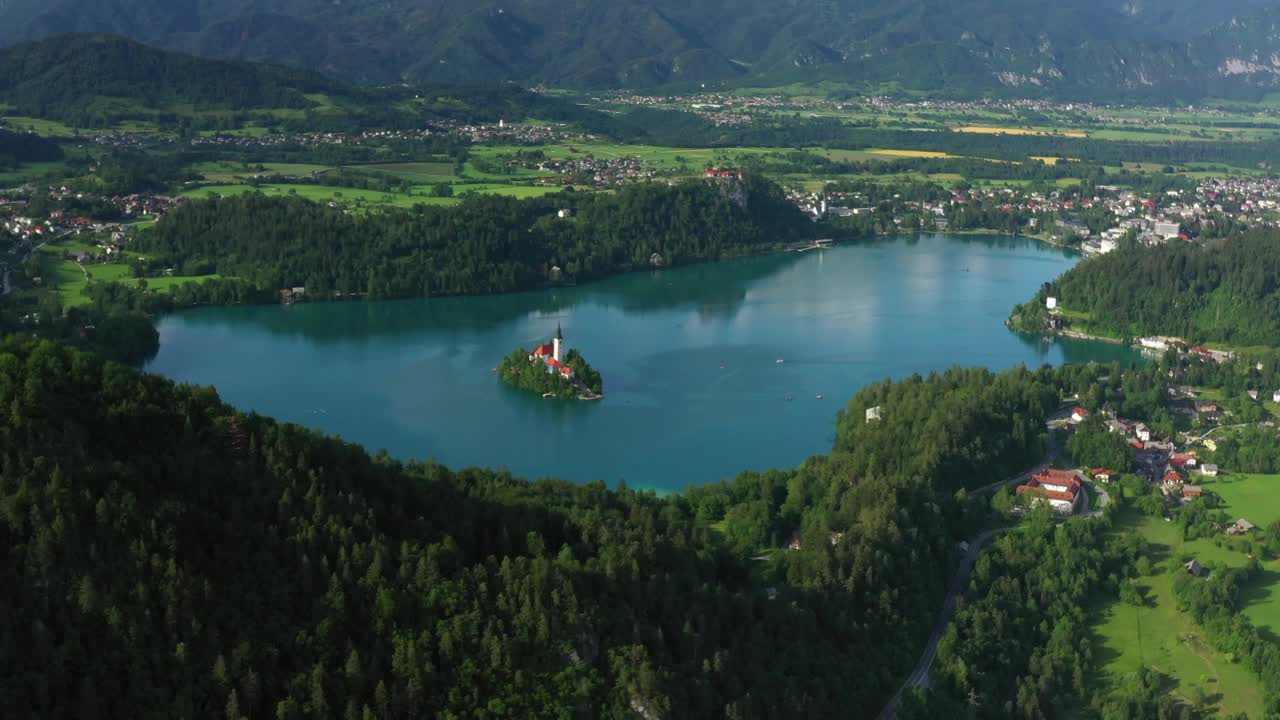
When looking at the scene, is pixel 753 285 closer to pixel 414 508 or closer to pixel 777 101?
pixel 414 508

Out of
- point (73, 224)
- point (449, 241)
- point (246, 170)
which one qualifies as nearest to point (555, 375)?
point (449, 241)

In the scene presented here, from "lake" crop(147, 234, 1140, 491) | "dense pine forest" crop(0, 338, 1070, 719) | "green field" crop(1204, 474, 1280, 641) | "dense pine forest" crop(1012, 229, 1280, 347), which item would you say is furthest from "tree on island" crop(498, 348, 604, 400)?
"dense pine forest" crop(1012, 229, 1280, 347)

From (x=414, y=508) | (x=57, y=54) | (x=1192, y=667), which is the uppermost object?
(x=57, y=54)

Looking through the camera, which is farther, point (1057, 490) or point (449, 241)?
point (449, 241)

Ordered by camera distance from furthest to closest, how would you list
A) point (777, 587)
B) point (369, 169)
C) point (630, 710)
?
point (369, 169), point (777, 587), point (630, 710)

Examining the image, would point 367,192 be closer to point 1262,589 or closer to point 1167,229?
point 1167,229

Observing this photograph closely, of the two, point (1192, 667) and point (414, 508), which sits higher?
point (414, 508)

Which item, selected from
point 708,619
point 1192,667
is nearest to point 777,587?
point 708,619
